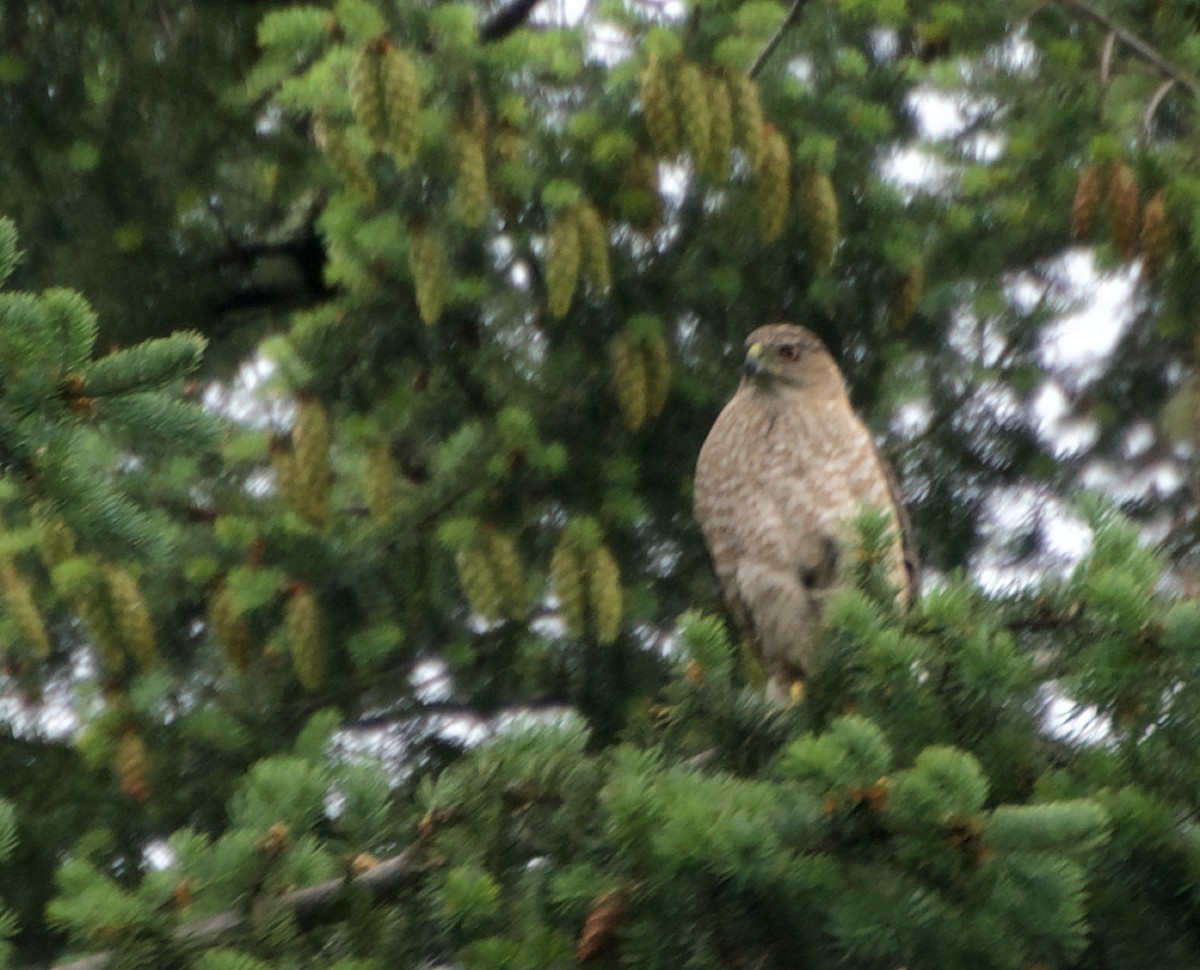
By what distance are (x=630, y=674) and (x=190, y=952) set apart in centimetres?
274

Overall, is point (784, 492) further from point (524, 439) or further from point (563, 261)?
point (563, 261)

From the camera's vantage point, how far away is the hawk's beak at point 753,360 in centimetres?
441

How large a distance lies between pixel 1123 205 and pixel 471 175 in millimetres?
1637

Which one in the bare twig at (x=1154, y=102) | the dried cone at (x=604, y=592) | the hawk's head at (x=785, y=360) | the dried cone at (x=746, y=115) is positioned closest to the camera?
the dried cone at (x=746, y=115)

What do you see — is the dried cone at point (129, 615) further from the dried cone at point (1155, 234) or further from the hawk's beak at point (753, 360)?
the dried cone at point (1155, 234)

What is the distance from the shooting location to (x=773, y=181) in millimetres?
3883

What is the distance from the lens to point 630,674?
15.6ft

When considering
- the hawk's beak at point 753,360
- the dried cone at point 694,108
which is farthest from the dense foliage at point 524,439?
the hawk's beak at point 753,360

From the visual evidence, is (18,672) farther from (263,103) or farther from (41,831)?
(263,103)

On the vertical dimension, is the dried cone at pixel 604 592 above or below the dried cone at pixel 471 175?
below

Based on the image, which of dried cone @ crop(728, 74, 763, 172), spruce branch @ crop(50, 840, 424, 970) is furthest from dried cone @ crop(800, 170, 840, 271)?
spruce branch @ crop(50, 840, 424, 970)

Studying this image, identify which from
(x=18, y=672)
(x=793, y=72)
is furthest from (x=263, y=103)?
(x=18, y=672)

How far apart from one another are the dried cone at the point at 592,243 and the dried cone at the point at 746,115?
1.29 feet

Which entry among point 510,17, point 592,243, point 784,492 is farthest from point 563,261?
point 510,17
